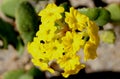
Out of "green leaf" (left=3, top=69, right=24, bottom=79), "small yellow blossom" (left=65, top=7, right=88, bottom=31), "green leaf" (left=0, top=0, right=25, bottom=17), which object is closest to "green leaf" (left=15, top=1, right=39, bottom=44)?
"green leaf" (left=0, top=0, right=25, bottom=17)

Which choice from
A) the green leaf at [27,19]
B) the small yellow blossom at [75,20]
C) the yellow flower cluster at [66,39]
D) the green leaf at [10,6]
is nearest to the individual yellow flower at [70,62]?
the yellow flower cluster at [66,39]

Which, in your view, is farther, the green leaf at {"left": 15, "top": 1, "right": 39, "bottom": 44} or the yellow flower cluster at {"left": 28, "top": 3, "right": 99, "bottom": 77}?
the green leaf at {"left": 15, "top": 1, "right": 39, "bottom": 44}

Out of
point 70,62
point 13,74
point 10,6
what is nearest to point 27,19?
point 10,6

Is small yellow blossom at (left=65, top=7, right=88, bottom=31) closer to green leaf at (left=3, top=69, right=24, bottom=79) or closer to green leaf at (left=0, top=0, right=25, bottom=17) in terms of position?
green leaf at (left=0, top=0, right=25, bottom=17)

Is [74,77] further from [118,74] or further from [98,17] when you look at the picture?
[98,17]

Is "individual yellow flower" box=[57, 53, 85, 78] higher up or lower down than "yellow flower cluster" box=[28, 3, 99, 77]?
lower down

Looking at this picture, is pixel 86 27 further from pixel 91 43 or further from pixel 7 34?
pixel 7 34
